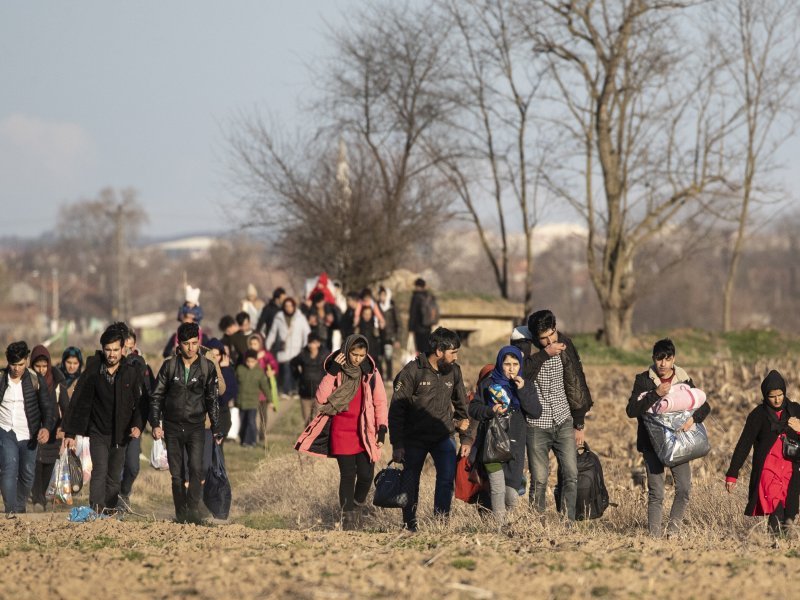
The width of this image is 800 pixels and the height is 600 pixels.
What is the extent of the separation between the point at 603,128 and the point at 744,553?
21.0 meters

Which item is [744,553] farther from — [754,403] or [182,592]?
[754,403]

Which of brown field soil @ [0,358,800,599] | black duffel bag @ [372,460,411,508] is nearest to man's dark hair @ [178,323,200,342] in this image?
brown field soil @ [0,358,800,599]

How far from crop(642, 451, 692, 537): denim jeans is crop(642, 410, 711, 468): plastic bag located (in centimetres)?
12

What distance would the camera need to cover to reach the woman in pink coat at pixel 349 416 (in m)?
10.9

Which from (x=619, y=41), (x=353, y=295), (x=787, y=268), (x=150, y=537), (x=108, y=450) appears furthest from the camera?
(x=787, y=268)

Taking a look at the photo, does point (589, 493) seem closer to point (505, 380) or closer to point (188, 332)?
point (505, 380)

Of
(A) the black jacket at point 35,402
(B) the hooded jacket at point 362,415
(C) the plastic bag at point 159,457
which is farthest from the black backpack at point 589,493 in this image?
(A) the black jacket at point 35,402

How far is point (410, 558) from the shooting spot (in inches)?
318

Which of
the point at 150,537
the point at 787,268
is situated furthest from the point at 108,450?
the point at 787,268

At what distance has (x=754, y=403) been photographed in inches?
771

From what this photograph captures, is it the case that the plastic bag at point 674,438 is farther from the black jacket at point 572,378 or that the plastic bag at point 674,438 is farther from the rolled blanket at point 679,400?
the black jacket at point 572,378

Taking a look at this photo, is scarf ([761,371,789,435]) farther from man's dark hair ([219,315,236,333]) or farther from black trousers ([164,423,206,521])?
man's dark hair ([219,315,236,333])

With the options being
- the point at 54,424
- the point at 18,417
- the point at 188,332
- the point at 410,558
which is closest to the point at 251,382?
the point at 54,424

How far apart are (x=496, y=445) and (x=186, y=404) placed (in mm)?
2558
